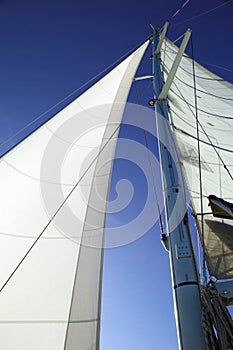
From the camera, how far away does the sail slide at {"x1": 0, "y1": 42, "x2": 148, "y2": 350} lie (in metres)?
1.12

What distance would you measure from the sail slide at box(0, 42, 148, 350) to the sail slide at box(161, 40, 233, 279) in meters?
0.85

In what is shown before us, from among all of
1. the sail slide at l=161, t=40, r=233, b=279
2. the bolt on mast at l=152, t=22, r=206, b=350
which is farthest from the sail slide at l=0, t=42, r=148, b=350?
the sail slide at l=161, t=40, r=233, b=279

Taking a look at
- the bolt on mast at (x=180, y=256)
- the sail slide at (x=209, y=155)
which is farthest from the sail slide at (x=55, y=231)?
the sail slide at (x=209, y=155)

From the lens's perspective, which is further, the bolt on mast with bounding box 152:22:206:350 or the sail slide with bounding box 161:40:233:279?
the sail slide with bounding box 161:40:233:279

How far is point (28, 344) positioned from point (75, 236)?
59 centimetres

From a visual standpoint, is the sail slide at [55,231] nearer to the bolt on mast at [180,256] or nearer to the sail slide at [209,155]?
the bolt on mast at [180,256]

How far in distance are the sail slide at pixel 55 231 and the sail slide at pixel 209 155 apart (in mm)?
854

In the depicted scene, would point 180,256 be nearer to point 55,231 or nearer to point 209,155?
point 55,231

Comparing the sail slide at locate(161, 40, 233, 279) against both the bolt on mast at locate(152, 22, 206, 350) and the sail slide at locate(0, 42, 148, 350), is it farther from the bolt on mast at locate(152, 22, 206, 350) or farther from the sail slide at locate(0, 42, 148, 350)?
the sail slide at locate(0, 42, 148, 350)

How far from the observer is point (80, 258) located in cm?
140

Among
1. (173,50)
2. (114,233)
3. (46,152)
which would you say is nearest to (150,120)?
(46,152)

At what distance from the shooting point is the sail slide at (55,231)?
112 cm

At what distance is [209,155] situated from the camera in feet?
10.6

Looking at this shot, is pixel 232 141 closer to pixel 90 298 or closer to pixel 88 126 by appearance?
pixel 88 126
